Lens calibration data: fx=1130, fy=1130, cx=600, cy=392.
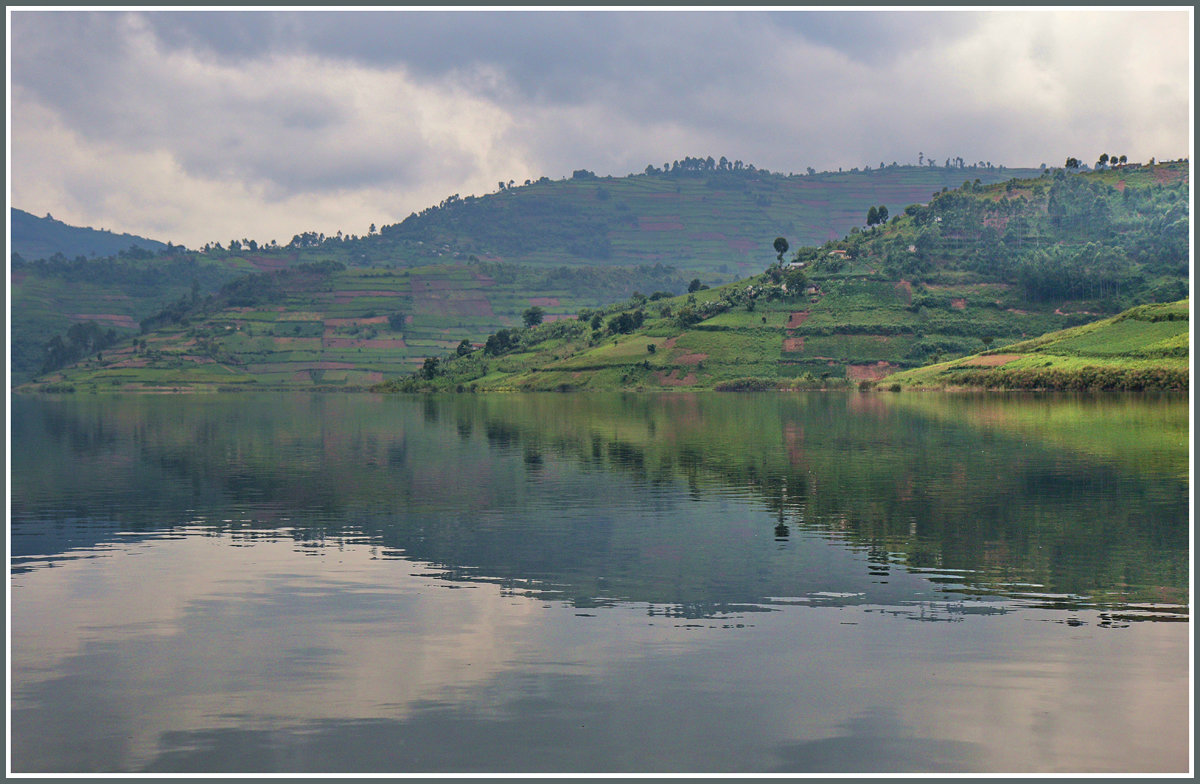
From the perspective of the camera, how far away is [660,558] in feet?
141

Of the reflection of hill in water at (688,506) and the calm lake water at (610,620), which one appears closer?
the calm lake water at (610,620)

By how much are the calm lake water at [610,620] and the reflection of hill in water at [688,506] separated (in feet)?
1.03

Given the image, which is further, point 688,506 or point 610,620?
point 688,506

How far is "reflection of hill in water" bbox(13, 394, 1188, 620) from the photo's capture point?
38.7 metres

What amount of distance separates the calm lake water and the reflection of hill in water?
0.31 m

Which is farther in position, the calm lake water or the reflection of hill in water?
the reflection of hill in water

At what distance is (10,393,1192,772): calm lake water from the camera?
23.0 m

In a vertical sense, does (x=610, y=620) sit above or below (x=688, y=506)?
below

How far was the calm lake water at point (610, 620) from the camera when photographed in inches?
904

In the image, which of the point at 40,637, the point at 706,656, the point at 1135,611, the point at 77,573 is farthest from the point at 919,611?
the point at 77,573

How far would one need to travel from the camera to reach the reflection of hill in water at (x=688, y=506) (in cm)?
3869

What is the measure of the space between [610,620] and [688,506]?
25303 mm

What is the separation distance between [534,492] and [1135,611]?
121 feet

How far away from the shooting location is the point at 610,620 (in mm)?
32781
